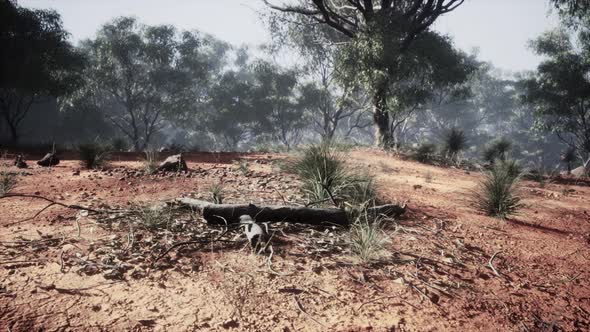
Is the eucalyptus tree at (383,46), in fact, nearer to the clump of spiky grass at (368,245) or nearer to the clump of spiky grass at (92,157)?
the clump of spiky grass at (92,157)

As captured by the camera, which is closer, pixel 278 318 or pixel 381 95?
pixel 278 318

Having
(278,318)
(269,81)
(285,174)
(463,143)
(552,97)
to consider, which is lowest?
(278,318)

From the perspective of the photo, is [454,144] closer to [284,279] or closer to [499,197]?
[499,197]

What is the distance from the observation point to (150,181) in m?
5.25

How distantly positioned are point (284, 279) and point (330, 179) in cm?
188

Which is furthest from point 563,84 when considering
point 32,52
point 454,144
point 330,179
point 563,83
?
point 32,52

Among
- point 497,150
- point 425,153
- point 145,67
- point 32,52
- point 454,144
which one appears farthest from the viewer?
point 145,67

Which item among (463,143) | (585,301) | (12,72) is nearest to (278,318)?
(585,301)

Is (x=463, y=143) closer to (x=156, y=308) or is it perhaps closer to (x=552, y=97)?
(x=552, y=97)

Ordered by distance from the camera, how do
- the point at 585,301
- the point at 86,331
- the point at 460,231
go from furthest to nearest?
1. the point at 460,231
2. the point at 585,301
3. the point at 86,331

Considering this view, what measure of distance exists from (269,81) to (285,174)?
22072 mm

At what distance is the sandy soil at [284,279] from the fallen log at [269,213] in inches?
4.6

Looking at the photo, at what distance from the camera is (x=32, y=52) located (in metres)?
14.0

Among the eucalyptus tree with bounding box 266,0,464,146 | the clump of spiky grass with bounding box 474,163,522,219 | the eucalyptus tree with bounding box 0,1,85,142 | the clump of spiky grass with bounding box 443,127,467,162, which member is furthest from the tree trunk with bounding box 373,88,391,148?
the eucalyptus tree with bounding box 0,1,85,142
